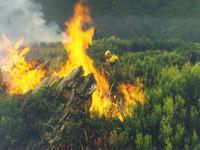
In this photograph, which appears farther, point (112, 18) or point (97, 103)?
point (112, 18)

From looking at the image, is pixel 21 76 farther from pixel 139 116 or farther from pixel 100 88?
pixel 139 116

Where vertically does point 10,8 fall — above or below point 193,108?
above

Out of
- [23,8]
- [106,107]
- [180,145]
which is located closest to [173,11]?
[23,8]

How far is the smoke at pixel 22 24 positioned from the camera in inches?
2141

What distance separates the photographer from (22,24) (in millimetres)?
55312

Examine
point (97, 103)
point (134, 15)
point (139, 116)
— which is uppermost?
point (134, 15)

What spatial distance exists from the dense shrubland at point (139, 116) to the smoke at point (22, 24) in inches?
978

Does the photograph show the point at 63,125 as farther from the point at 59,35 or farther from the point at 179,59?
the point at 59,35

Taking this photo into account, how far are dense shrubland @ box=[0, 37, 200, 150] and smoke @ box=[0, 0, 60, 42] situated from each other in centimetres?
2485

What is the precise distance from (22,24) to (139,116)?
112 ft

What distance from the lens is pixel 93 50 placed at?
3759 centimetres

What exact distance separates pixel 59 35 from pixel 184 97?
33.6m

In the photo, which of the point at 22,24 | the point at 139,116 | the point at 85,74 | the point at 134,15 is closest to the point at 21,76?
the point at 85,74

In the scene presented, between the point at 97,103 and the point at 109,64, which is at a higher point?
the point at 109,64
